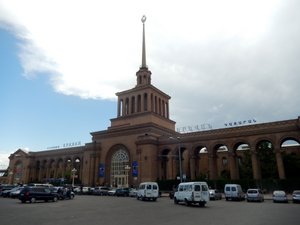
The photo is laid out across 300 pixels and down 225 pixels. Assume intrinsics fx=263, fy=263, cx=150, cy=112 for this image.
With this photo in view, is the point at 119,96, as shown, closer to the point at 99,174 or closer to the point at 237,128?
the point at 99,174

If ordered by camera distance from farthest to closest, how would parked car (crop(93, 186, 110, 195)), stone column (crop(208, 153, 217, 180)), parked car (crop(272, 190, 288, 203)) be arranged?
1. stone column (crop(208, 153, 217, 180))
2. parked car (crop(93, 186, 110, 195))
3. parked car (crop(272, 190, 288, 203))

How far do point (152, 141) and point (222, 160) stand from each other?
27196mm

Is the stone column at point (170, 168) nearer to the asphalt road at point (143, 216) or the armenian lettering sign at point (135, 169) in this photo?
the armenian lettering sign at point (135, 169)

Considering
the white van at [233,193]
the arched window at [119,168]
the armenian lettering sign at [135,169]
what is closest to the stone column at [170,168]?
the armenian lettering sign at [135,169]

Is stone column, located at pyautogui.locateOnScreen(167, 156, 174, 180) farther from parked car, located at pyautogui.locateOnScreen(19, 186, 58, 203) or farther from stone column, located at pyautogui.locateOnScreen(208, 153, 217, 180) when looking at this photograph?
parked car, located at pyautogui.locateOnScreen(19, 186, 58, 203)

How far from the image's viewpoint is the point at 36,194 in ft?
78.0

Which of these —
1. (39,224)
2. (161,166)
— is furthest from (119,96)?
(39,224)

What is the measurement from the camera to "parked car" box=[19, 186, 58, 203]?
23.0 metres

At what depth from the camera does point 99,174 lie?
165 feet

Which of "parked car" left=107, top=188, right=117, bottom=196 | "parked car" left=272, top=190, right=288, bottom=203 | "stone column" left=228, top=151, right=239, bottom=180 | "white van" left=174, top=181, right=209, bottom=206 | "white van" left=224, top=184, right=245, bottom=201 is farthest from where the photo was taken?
"stone column" left=228, top=151, right=239, bottom=180

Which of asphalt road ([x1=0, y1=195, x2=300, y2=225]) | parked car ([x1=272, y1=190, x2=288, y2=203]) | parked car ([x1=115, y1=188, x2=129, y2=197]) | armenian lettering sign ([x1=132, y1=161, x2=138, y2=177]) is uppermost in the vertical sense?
armenian lettering sign ([x1=132, y1=161, x2=138, y2=177])

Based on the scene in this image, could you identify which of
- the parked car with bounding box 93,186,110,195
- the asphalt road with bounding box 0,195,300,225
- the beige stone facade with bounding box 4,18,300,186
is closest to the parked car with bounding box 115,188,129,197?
the parked car with bounding box 93,186,110,195

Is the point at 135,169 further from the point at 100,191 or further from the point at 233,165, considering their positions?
the point at 233,165

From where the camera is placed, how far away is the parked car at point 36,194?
23.0 meters
